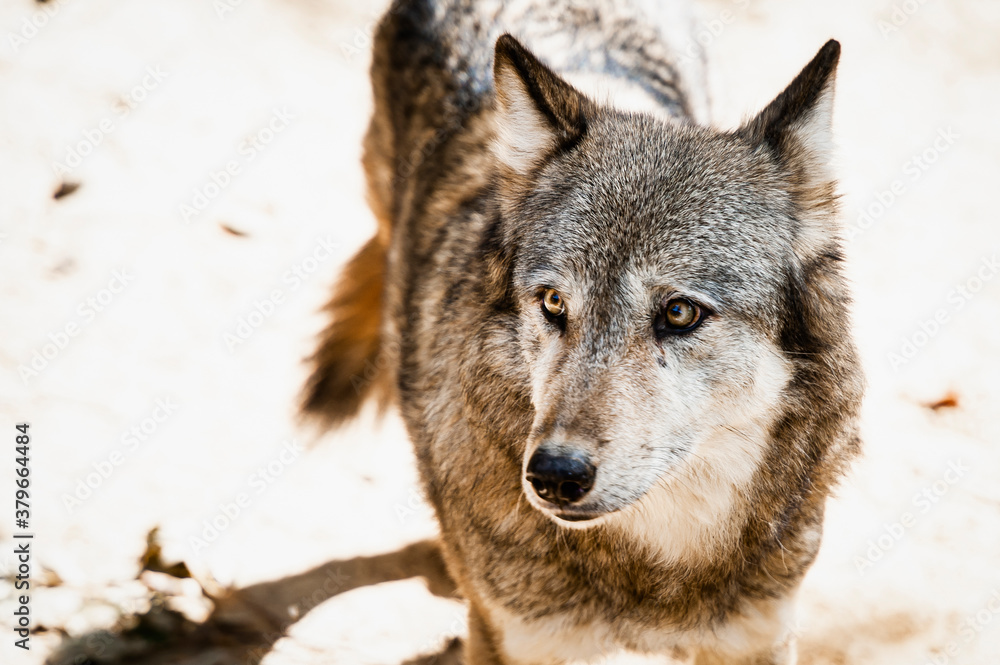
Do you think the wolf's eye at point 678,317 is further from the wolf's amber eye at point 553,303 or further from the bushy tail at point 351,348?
the bushy tail at point 351,348

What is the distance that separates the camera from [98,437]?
4.00 meters

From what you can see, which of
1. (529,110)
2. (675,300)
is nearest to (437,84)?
(529,110)

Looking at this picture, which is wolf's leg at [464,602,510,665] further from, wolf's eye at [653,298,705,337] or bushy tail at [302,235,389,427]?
bushy tail at [302,235,389,427]

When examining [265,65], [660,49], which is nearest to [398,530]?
[660,49]

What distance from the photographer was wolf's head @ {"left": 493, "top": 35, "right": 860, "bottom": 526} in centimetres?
209

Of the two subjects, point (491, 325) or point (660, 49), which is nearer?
point (491, 325)

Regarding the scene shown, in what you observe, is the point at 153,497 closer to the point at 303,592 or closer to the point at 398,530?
the point at 303,592

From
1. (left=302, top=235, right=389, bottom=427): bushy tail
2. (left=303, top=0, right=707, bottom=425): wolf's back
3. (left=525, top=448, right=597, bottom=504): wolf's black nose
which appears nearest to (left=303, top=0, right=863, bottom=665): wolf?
(left=525, top=448, right=597, bottom=504): wolf's black nose

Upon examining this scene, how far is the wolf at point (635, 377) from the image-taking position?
Answer: 216 centimetres

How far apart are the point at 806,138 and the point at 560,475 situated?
1.24m

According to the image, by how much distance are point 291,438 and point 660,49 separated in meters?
2.81

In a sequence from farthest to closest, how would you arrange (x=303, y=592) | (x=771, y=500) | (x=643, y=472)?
(x=303, y=592), (x=771, y=500), (x=643, y=472)

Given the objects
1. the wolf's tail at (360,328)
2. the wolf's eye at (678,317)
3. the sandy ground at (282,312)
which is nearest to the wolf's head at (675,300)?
the wolf's eye at (678,317)

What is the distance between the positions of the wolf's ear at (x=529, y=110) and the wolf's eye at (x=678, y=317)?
67cm
